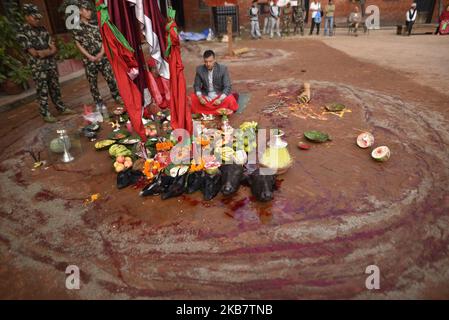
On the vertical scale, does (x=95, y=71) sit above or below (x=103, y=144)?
above

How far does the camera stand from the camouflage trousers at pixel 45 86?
5.46m

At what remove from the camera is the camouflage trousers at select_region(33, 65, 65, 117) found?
5.46 meters

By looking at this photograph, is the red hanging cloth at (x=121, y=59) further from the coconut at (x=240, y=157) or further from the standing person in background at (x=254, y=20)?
the standing person in background at (x=254, y=20)

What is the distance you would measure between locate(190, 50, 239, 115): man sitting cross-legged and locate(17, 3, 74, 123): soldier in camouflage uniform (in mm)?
2886

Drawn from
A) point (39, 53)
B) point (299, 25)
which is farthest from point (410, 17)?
point (39, 53)

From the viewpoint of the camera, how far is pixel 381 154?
392 cm

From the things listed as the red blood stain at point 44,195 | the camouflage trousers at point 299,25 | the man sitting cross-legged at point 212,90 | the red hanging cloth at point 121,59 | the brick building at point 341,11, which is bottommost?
the red blood stain at point 44,195

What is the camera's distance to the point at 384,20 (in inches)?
748

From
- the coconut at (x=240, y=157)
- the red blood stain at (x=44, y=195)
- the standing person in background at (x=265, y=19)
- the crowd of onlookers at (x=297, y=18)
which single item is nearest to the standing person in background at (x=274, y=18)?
the crowd of onlookers at (x=297, y=18)

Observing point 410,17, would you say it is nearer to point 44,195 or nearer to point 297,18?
point 297,18

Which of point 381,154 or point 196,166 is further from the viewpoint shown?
point 381,154

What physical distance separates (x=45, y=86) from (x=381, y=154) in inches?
242

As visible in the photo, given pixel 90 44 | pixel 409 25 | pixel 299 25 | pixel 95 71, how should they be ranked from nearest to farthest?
1. pixel 90 44
2. pixel 95 71
3. pixel 409 25
4. pixel 299 25

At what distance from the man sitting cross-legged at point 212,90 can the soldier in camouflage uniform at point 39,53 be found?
2.89 metres
